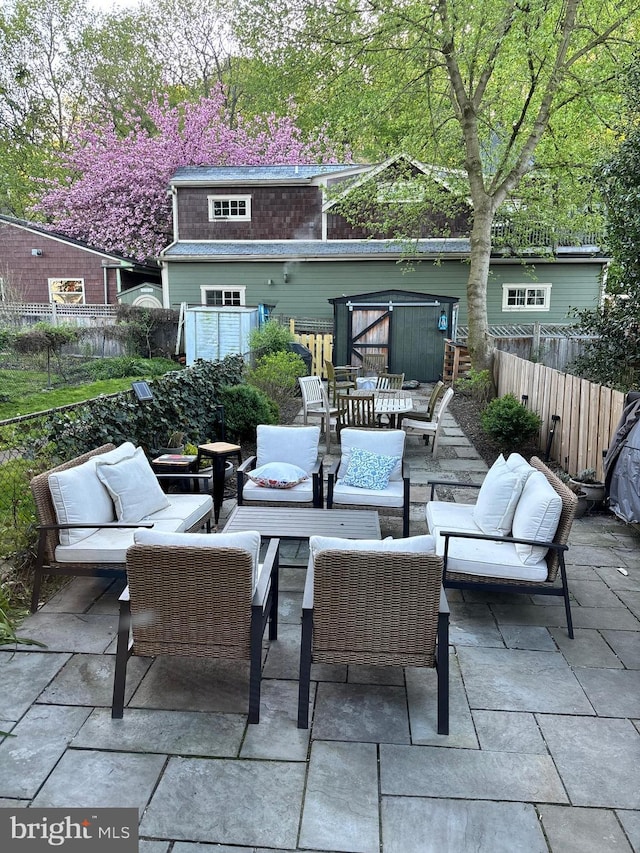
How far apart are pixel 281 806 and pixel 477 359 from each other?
11.1 metres

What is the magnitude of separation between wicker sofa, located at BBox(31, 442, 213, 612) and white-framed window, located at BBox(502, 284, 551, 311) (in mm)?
14678

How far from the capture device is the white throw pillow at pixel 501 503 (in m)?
4.04

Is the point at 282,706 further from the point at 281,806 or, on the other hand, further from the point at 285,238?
the point at 285,238

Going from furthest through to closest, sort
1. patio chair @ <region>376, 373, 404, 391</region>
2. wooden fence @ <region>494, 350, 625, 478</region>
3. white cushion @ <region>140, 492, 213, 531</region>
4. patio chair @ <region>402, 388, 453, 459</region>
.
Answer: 1. patio chair @ <region>376, 373, 404, 391</region>
2. patio chair @ <region>402, 388, 453, 459</region>
3. wooden fence @ <region>494, 350, 625, 478</region>
4. white cushion @ <region>140, 492, 213, 531</region>

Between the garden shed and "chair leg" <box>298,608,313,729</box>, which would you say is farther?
the garden shed

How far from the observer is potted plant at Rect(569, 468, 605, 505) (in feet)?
19.1

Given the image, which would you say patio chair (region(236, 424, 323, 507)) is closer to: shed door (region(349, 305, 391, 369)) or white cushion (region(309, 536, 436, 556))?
white cushion (region(309, 536, 436, 556))

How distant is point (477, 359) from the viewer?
12.4 meters

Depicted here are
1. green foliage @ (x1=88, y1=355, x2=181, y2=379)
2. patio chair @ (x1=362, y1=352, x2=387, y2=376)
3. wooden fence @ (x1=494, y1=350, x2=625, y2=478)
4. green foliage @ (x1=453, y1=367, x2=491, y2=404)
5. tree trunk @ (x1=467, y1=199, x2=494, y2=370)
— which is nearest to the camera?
wooden fence @ (x1=494, y1=350, x2=625, y2=478)

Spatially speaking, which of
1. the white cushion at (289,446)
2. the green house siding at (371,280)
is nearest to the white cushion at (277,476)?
the white cushion at (289,446)

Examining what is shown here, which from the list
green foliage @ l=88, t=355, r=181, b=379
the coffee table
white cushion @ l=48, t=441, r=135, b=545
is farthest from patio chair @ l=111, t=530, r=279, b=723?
green foliage @ l=88, t=355, r=181, b=379

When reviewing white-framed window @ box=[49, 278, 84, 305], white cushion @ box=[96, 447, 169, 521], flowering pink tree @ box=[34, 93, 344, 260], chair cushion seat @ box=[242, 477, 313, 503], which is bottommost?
chair cushion seat @ box=[242, 477, 313, 503]

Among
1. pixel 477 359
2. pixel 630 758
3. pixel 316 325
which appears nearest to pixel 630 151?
pixel 477 359

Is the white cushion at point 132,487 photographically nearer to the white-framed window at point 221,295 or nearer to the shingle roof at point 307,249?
the shingle roof at point 307,249
